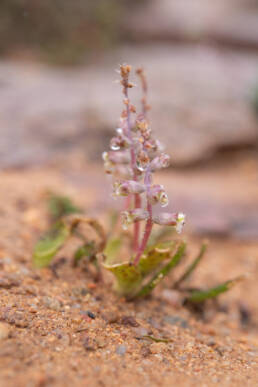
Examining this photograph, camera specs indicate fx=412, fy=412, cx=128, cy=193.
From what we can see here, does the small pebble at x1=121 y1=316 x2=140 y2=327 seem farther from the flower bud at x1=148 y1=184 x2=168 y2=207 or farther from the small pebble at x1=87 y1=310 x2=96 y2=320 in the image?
the flower bud at x1=148 y1=184 x2=168 y2=207

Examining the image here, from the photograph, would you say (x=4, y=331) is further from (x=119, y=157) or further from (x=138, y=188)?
(x=119, y=157)

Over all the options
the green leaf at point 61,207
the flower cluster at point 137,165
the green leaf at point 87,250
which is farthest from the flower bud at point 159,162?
the green leaf at point 61,207

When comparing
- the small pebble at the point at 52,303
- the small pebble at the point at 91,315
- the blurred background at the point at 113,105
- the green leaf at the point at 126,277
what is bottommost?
the small pebble at the point at 91,315

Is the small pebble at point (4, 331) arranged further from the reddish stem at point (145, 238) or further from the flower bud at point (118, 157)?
the flower bud at point (118, 157)

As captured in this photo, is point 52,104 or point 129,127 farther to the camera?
point 52,104

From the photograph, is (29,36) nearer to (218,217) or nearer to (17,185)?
(17,185)

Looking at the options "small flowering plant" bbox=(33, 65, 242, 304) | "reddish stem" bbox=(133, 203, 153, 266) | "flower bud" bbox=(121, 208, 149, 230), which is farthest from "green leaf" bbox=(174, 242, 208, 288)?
"flower bud" bbox=(121, 208, 149, 230)

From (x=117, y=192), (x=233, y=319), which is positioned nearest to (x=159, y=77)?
(x=233, y=319)
